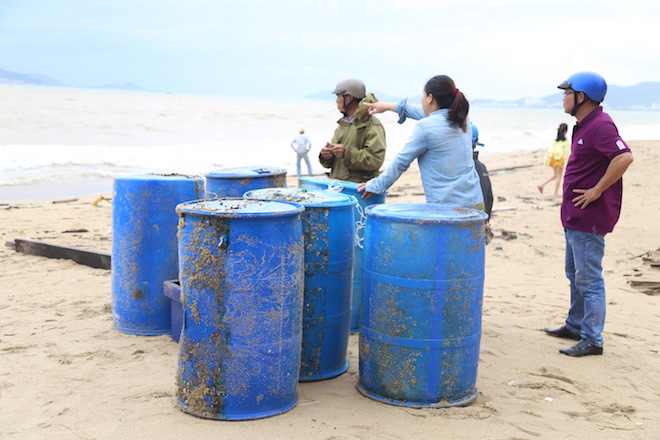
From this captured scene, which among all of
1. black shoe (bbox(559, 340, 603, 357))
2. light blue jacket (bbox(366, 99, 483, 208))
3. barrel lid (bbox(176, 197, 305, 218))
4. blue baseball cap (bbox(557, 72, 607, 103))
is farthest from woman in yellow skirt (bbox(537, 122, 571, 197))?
barrel lid (bbox(176, 197, 305, 218))

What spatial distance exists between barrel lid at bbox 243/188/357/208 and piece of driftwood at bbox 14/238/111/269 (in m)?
3.31

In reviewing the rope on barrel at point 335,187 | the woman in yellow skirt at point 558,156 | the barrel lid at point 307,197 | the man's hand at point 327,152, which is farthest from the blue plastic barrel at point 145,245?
the woman in yellow skirt at point 558,156

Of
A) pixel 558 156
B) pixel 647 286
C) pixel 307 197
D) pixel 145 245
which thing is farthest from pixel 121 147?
pixel 307 197

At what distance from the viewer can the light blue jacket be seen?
4.34 m

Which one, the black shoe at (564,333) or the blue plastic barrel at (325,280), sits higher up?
the blue plastic barrel at (325,280)

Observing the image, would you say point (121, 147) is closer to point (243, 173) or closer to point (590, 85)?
point (243, 173)

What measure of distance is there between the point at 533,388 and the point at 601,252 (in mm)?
1247

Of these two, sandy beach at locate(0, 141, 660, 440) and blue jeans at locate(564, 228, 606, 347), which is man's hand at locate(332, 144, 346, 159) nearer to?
sandy beach at locate(0, 141, 660, 440)

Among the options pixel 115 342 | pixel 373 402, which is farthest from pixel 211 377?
pixel 115 342

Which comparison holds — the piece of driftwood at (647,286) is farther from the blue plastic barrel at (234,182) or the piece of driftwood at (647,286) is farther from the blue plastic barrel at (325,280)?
the blue plastic barrel at (234,182)

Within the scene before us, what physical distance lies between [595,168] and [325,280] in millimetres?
2197

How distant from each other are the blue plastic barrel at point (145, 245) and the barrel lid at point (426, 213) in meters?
1.75

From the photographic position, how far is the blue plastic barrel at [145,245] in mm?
4883

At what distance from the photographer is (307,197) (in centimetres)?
424
